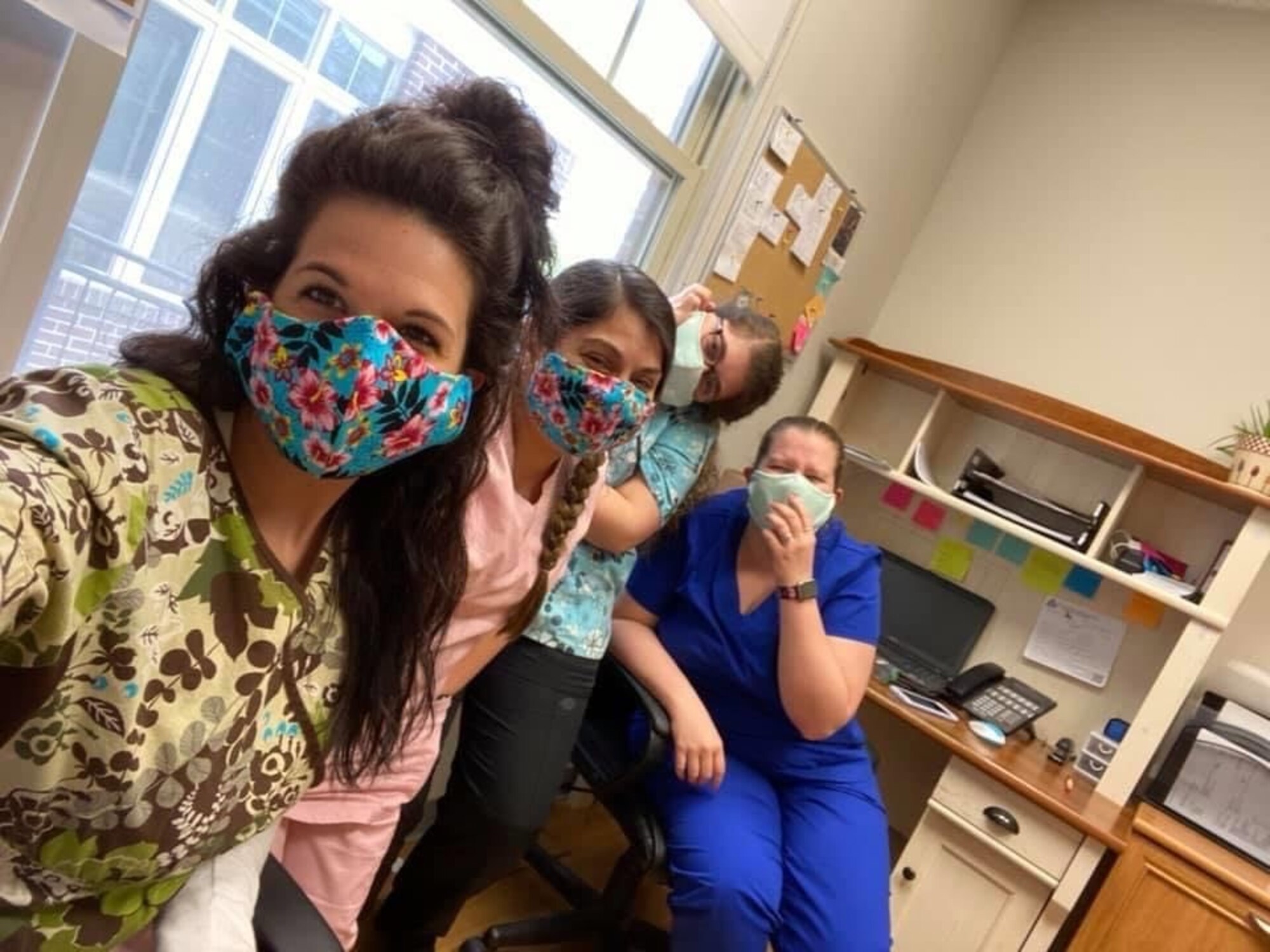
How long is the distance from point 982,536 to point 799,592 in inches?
50.9

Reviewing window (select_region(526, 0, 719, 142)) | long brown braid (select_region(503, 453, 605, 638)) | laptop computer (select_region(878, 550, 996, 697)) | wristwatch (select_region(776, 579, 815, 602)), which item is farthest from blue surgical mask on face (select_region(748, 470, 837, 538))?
laptop computer (select_region(878, 550, 996, 697))

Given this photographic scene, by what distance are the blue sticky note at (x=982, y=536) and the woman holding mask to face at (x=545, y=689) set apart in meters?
1.45

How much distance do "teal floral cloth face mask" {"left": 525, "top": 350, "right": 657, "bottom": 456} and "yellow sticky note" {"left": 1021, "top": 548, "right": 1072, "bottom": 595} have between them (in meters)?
1.87

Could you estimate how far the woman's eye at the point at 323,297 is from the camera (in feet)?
2.35

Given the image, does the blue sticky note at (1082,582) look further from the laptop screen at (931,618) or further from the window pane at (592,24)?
the window pane at (592,24)

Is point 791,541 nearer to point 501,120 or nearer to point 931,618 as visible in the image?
point 501,120

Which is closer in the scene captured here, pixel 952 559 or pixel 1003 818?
pixel 1003 818

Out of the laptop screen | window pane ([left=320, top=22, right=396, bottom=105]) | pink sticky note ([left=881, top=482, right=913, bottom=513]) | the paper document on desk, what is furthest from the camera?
pink sticky note ([left=881, top=482, right=913, bottom=513])

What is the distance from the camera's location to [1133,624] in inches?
95.9

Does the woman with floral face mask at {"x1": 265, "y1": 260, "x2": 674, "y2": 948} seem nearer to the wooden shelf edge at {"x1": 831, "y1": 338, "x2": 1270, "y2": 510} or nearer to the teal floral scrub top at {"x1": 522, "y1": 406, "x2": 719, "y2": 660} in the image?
the teal floral scrub top at {"x1": 522, "y1": 406, "x2": 719, "y2": 660}

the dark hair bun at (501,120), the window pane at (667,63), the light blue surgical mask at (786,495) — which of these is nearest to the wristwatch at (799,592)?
the light blue surgical mask at (786,495)

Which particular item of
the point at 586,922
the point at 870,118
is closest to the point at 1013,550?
the point at 870,118

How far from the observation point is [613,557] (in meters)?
1.52

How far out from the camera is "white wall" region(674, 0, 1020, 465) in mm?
2059
